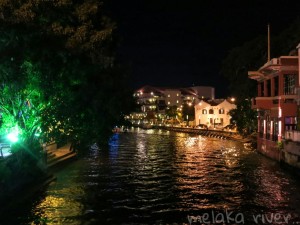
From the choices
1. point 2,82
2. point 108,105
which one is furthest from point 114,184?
point 2,82

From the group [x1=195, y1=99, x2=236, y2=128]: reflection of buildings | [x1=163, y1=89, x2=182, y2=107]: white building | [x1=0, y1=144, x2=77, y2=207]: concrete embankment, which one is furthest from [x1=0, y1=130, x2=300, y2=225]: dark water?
[x1=163, y1=89, x2=182, y2=107]: white building

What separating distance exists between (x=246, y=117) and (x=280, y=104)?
29393 millimetres

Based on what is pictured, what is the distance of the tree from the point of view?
71000mm

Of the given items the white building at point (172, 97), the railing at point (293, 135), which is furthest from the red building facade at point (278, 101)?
the white building at point (172, 97)

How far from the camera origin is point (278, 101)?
4500 centimetres

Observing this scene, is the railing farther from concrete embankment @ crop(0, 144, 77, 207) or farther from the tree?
the tree

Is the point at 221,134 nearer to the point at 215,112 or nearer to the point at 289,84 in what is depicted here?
the point at 215,112

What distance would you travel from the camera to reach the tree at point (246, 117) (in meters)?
71.0

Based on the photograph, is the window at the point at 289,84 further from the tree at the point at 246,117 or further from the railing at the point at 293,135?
the tree at the point at 246,117

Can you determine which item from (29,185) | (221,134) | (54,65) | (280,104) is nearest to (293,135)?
(280,104)

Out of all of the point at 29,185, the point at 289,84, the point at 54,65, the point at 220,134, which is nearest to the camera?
the point at 54,65

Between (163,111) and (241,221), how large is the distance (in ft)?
558

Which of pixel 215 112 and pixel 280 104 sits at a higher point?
pixel 215 112

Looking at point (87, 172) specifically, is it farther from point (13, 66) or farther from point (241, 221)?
point (241, 221)
